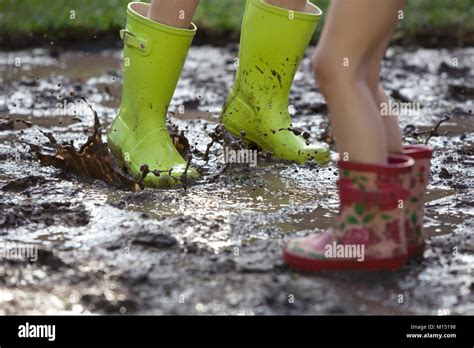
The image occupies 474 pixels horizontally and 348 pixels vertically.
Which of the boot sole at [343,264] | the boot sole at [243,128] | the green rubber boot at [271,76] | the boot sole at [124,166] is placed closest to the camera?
the boot sole at [343,264]

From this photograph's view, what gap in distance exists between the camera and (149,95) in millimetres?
3301

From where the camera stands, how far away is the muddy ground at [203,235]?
87.3 inches

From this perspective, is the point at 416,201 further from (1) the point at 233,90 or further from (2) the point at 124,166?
(1) the point at 233,90

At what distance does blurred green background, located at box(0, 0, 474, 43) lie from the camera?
659 centimetres

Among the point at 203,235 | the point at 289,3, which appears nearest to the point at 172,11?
the point at 289,3

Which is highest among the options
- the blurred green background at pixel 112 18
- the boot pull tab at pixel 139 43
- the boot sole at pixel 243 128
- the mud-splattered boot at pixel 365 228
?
the boot pull tab at pixel 139 43

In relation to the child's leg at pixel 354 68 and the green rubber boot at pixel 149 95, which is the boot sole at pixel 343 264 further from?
the green rubber boot at pixel 149 95

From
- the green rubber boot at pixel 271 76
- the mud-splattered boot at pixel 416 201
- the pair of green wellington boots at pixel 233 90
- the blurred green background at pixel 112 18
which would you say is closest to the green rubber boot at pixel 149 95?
the pair of green wellington boots at pixel 233 90

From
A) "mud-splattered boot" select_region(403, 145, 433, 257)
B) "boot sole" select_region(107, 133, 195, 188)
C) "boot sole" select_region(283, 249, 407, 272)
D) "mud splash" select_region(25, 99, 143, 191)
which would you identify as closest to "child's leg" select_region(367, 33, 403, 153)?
"mud-splattered boot" select_region(403, 145, 433, 257)

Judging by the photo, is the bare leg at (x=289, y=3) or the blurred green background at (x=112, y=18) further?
the blurred green background at (x=112, y=18)

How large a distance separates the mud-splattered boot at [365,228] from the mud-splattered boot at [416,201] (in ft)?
0.13

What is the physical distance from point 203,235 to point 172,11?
3.02 feet

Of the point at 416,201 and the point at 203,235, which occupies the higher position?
the point at 416,201

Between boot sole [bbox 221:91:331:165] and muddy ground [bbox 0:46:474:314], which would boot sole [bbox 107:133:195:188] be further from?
boot sole [bbox 221:91:331:165]
